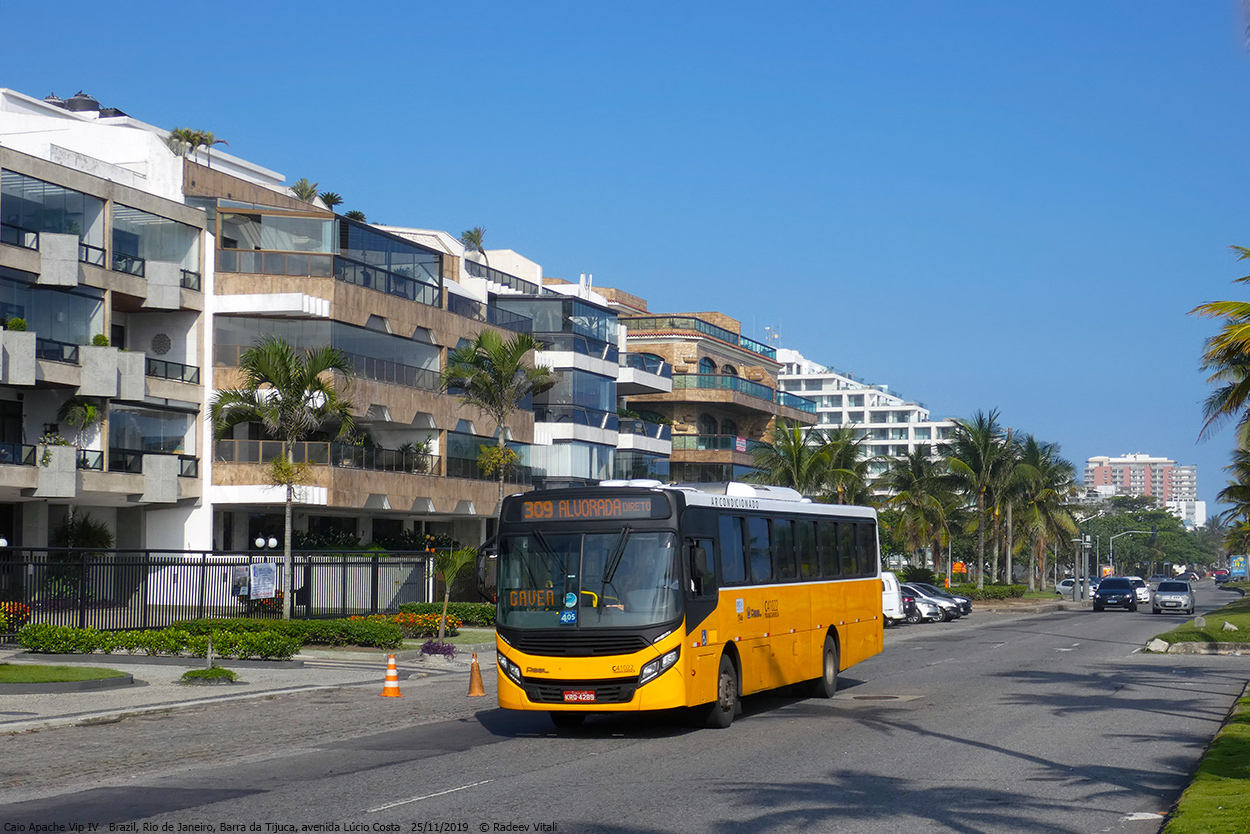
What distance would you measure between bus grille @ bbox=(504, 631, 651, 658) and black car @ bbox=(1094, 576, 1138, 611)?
53.8 meters

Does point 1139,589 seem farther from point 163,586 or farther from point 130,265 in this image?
point 163,586

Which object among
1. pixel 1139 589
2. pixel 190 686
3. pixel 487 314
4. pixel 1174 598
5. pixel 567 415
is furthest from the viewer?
pixel 1139 589

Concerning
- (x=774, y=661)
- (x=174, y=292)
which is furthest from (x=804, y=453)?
(x=774, y=661)

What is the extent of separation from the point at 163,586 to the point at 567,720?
61.3ft

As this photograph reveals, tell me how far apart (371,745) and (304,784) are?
10.9 feet

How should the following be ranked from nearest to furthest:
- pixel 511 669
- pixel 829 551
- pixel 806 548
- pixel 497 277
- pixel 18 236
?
pixel 511 669
pixel 806 548
pixel 829 551
pixel 18 236
pixel 497 277

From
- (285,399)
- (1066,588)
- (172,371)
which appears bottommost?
(1066,588)

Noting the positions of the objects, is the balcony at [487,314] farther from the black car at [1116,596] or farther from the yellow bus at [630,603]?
the yellow bus at [630,603]

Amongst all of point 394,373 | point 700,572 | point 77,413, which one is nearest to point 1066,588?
point 394,373

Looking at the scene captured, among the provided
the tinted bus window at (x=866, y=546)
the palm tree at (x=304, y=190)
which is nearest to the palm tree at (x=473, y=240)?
the palm tree at (x=304, y=190)

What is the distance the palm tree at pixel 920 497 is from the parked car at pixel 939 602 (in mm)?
21776

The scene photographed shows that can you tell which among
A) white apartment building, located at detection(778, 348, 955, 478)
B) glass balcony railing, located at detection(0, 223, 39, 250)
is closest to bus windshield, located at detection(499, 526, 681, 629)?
glass balcony railing, located at detection(0, 223, 39, 250)

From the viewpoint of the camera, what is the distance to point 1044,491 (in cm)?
8581

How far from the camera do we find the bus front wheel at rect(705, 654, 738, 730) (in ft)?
54.2
